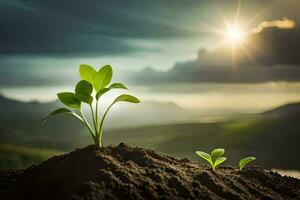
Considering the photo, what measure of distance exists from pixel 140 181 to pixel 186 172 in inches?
13.2

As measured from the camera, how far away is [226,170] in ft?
9.00

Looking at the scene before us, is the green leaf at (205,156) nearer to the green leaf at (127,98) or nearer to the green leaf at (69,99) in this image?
the green leaf at (127,98)

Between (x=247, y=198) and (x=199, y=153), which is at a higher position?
(x=199, y=153)

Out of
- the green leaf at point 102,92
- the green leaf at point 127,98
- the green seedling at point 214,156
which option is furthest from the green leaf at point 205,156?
the green leaf at point 102,92

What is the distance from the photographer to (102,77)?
243 cm

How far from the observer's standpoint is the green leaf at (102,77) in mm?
2432

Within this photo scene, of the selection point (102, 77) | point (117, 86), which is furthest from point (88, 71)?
point (117, 86)

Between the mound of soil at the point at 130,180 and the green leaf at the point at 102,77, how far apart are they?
0.31 metres

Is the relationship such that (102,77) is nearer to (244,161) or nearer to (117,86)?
(117,86)

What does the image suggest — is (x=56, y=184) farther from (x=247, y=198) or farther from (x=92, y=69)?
(x=247, y=198)

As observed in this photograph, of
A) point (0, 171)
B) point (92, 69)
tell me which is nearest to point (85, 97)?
point (92, 69)

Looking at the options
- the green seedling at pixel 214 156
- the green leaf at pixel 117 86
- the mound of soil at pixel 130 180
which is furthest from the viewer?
the green seedling at pixel 214 156

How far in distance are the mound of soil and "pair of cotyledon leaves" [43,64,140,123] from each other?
0.24 metres

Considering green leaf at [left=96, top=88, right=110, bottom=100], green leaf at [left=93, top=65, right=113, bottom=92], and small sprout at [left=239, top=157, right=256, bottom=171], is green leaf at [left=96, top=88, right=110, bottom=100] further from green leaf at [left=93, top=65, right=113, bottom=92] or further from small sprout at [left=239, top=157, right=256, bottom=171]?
small sprout at [left=239, top=157, right=256, bottom=171]
